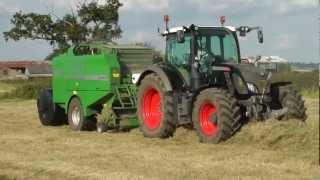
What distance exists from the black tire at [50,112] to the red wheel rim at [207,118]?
6.24m

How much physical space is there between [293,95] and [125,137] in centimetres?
323

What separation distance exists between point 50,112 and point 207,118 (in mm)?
6462

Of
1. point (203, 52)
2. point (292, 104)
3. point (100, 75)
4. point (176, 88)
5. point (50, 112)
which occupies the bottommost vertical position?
point (50, 112)

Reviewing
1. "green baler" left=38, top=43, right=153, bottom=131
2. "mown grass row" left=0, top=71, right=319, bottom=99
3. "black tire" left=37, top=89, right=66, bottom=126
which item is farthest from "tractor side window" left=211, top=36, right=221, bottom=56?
"mown grass row" left=0, top=71, right=319, bottom=99

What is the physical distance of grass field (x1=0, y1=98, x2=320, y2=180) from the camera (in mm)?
8281

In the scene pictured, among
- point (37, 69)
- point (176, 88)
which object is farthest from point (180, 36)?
point (37, 69)

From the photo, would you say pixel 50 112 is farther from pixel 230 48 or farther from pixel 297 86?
pixel 297 86

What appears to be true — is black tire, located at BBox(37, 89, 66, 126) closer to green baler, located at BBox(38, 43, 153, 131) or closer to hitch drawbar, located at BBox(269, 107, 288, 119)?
green baler, located at BBox(38, 43, 153, 131)

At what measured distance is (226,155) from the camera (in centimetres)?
960

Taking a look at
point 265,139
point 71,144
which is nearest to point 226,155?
point 265,139

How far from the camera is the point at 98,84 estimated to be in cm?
1447

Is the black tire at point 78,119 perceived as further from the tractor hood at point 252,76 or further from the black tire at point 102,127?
the tractor hood at point 252,76

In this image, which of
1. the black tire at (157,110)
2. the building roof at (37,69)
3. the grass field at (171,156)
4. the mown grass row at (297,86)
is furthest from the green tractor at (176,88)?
the building roof at (37,69)

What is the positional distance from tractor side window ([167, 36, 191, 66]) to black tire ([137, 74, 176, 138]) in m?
0.46
